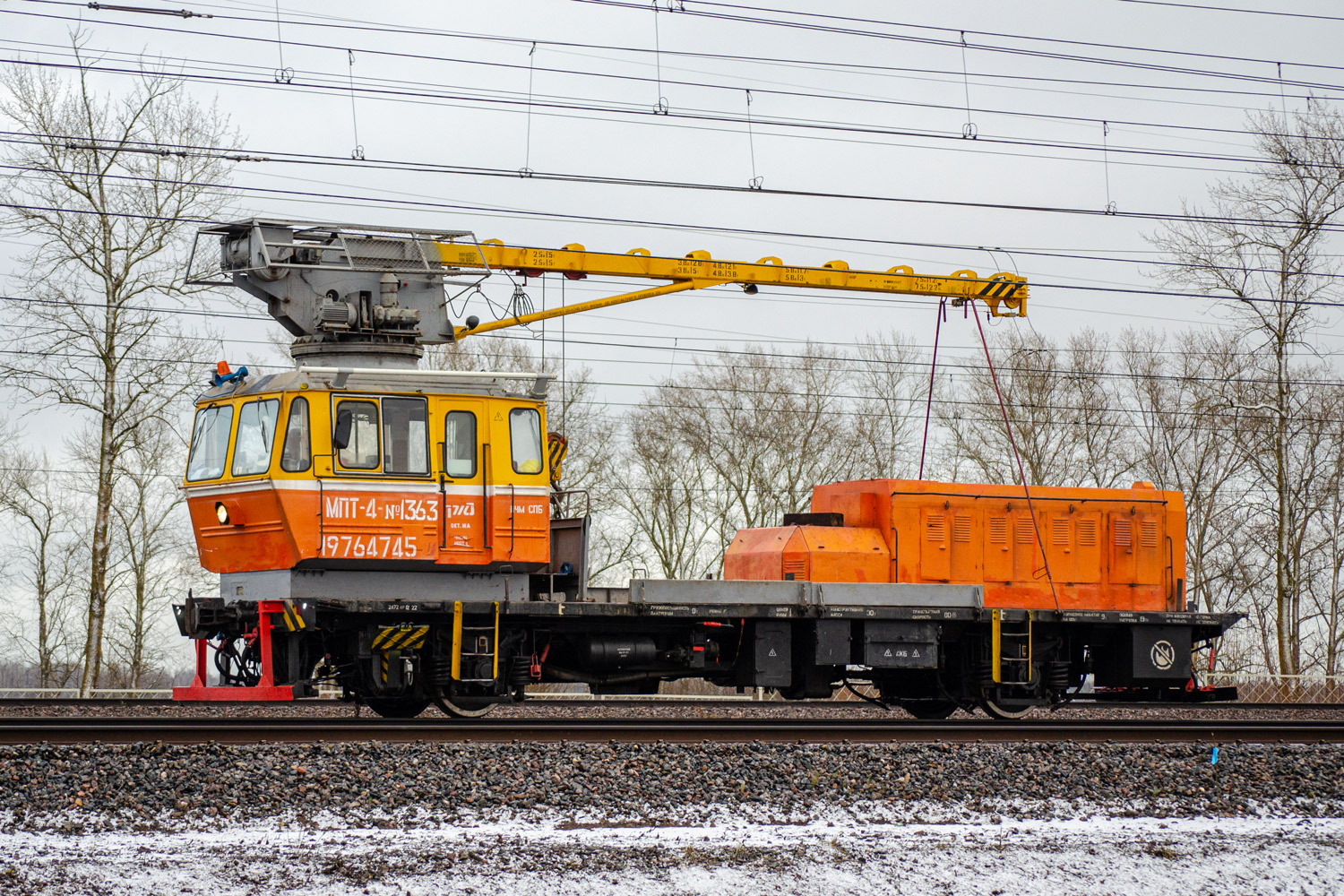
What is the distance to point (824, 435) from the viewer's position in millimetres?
32500

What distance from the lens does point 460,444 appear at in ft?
41.9

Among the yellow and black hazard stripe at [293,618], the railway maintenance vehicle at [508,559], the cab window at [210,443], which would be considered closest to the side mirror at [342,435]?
the railway maintenance vehicle at [508,559]

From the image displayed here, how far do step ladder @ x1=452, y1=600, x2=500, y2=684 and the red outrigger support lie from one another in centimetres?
163

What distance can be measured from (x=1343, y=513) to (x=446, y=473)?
32.8 meters

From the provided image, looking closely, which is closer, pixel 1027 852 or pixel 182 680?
pixel 1027 852

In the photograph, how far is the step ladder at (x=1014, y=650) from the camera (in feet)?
46.4

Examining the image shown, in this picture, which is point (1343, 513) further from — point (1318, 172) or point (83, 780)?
point (83, 780)

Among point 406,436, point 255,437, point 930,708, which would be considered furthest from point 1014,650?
point 255,437

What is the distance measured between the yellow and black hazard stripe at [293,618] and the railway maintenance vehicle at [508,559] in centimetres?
3

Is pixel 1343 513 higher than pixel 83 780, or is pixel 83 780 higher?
pixel 1343 513

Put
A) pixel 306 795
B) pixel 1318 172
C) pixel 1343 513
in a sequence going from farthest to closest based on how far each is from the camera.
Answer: pixel 1343 513 → pixel 1318 172 → pixel 306 795

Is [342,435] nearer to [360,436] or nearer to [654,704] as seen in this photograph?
[360,436]

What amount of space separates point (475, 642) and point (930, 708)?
6383 millimetres

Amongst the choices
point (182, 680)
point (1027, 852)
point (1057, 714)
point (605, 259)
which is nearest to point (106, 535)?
point (182, 680)
